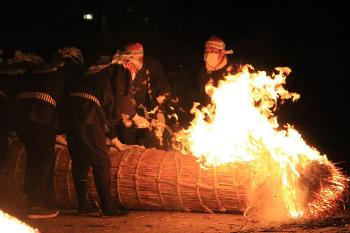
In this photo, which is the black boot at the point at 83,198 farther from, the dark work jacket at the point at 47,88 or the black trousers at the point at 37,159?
the dark work jacket at the point at 47,88

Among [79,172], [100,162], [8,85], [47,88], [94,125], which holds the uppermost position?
[8,85]

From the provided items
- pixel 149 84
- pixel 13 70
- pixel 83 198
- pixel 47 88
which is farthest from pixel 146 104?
pixel 83 198

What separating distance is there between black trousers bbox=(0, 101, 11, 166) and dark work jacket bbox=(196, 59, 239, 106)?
2943 millimetres

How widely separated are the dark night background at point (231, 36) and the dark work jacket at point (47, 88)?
124 inches

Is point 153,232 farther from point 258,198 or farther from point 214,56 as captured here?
point 214,56

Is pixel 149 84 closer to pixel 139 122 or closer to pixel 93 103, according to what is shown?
pixel 139 122

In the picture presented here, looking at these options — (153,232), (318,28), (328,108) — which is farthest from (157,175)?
(318,28)

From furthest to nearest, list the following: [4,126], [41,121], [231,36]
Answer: [231,36], [4,126], [41,121]

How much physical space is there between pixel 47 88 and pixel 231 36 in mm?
7648

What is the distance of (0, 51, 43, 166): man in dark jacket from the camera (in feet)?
24.5

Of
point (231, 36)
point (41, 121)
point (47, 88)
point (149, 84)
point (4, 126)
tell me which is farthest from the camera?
point (231, 36)

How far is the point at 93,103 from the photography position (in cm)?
679

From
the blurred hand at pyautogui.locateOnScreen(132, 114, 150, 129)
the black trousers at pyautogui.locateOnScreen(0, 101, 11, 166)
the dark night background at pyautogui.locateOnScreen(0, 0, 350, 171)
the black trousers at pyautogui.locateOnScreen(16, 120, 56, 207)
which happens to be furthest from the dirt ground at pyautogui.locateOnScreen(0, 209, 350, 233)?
the dark night background at pyautogui.locateOnScreen(0, 0, 350, 171)

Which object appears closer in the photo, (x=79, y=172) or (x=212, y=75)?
(x=79, y=172)
